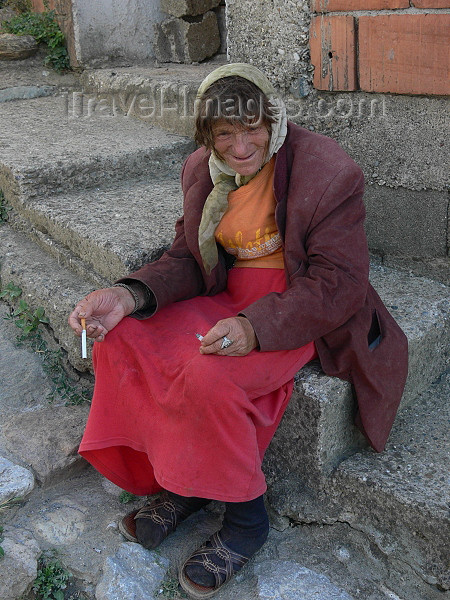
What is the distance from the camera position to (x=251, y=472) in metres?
1.95

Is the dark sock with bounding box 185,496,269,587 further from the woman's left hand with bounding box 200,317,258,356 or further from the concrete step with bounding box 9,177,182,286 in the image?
the concrete step with bounding box 9,177,182,286

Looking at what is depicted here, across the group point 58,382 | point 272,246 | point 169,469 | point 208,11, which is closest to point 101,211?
point 58,382

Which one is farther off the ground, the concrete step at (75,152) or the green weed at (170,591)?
the concrete step at (75,152)

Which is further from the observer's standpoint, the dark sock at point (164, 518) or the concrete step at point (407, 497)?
the dark sock at point (164, 518)

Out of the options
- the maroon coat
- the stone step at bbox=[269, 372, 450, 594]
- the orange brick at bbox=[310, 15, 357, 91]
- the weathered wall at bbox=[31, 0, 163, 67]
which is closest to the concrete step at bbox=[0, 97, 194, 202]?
the weathered wall at bbox=[31, 0, 163, 67]

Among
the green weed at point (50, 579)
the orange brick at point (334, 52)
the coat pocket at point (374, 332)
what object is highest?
the orange brick at point (334, 52)

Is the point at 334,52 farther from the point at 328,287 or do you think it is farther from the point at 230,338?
the point at 230,338

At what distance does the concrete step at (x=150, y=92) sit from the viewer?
3846mm

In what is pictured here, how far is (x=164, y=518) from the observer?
88.0 inches

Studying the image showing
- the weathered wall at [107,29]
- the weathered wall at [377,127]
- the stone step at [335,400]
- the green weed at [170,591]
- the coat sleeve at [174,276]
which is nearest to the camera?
the green weed at [170,591]

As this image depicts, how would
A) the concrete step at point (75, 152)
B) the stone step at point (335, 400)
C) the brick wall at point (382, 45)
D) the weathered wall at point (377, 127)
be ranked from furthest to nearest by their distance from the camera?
1. the concrete step at point (75, 152)
2. the weathered wall at point (377, 127)
3. the brick wall at point (382, 45)
4. the stone step at point (335, 400)

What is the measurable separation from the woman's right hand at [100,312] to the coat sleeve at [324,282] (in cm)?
43

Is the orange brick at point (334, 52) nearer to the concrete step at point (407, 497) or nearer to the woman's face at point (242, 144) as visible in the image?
the woman's face at point (242, 144)

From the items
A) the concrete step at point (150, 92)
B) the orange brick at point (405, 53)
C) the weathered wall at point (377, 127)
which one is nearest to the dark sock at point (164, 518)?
the weathered wall at point (377, 127)
